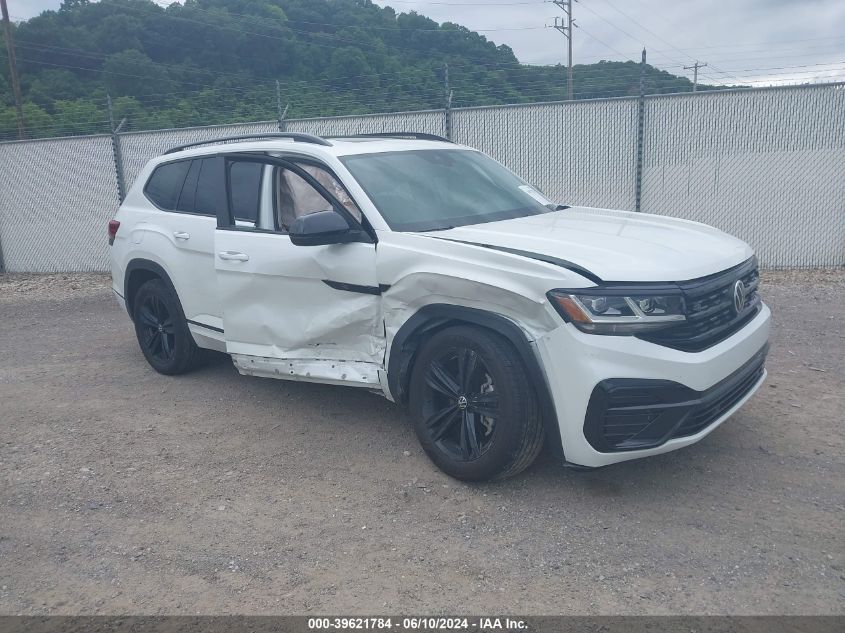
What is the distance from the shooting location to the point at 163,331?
6117 mm

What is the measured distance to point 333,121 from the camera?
11344 millimetres

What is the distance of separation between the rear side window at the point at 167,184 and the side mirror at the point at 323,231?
6.57 feet

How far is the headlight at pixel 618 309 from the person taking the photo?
11.2ft

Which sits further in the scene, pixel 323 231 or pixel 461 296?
pixel 323 231

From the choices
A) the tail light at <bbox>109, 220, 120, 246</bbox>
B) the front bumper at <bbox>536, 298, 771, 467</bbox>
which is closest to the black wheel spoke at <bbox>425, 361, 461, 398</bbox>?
the front bumper at <bbox>536, 298, 771, 467</bbox>

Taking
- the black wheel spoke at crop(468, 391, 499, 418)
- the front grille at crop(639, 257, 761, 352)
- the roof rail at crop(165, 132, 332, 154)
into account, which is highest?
the roof rail at crop(165, 132, 332, 154)

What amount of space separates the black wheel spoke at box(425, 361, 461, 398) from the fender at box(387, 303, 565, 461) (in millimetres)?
178

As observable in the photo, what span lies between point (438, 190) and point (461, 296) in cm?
124

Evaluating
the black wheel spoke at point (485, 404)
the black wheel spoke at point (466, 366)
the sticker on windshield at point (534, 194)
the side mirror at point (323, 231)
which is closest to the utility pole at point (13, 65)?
the sticker on windshield at point (534, 194)

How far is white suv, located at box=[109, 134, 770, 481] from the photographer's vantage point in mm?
3459

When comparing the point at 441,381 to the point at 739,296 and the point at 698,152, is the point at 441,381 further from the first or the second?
the point at 698,152

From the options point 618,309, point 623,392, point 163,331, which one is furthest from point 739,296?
point 163,331

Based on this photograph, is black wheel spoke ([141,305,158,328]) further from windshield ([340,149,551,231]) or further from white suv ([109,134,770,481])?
→ windshield ([340,149,551,231])

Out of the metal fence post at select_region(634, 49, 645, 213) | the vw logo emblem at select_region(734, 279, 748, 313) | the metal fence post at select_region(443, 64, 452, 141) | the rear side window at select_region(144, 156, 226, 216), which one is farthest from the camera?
the metal fence post at select_region(443, 64, 452, 141)
